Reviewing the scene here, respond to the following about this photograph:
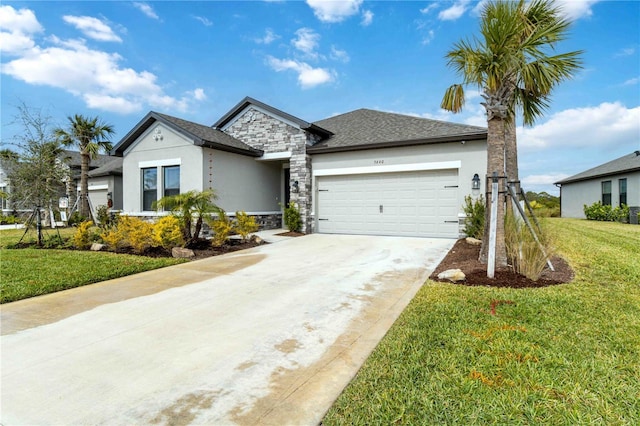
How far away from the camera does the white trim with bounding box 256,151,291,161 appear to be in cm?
1380

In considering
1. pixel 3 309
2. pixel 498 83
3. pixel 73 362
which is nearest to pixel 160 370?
pixel 73 362

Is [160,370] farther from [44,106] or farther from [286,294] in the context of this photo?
[44,106]

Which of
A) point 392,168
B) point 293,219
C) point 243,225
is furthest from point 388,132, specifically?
point 243,225

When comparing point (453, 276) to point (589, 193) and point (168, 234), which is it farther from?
point (589, 193)

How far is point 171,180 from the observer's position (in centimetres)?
1319

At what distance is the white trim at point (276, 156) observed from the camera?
13.8 meters

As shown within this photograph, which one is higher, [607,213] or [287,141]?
[287,141]

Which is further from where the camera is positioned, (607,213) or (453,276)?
(607,213)

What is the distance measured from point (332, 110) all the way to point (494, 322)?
63.3ft

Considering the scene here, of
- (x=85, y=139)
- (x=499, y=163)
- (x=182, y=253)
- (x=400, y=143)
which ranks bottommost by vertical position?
(x=182, y=253)

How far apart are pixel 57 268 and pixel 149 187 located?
23.8 ft

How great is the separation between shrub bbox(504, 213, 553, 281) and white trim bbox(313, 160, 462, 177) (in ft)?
16.6

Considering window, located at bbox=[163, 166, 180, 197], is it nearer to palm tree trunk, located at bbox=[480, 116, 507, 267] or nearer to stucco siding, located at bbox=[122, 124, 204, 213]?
stucco siding, located at bbox=[122, 124, 204, 213]

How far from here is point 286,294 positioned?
5.28 metres
